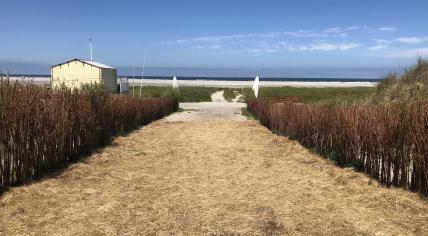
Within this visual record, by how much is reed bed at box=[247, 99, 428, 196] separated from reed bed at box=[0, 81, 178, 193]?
4703 mm

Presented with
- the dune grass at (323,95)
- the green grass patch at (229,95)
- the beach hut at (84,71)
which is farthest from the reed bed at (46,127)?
the green grass patch at (229,95)

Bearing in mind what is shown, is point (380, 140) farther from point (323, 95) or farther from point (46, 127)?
point (323, 95)

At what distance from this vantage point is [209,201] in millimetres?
6027

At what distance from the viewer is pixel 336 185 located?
6.99 m

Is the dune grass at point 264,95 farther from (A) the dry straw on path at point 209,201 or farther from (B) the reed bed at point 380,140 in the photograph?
(A) the dry straw on path at point 209,201

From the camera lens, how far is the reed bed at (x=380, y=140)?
616cm

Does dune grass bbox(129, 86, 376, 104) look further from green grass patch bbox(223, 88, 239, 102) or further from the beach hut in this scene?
the beach hut

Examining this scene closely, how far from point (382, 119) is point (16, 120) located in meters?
→ 4.99

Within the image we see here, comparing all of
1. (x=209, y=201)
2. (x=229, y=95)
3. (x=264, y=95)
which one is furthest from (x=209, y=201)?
(x=264, y=95)

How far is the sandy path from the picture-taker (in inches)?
195

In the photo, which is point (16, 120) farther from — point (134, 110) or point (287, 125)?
point (134, 110)

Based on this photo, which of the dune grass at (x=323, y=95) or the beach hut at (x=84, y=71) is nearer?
the dune grass at (x=323, y=95)

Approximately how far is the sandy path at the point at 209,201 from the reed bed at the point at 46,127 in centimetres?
32

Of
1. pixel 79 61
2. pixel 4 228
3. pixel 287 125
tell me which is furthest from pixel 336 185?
pixel 79 61
